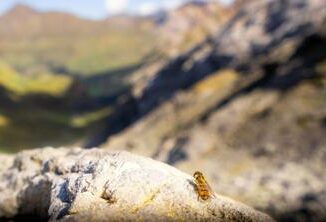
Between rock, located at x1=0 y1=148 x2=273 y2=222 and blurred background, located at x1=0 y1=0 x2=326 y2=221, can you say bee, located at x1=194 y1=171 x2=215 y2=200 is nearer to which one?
rock, located at x1=0 y1=148 x2=273 y2=222

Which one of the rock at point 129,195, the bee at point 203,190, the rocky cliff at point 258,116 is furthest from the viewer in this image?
the rocky cliff at point 258,116

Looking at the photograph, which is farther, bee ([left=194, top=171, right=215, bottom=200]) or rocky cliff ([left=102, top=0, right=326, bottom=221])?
rocky cliff ([left=102, top=0, right=326, bottom=221])

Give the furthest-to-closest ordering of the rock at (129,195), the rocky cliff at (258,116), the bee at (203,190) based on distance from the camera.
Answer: the rocky cliff at (258,116) → the bee at (203,190) → the rock at (129,195)

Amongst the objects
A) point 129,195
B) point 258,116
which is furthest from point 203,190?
point 258,116

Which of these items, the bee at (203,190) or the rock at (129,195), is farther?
the bee at (203,190)

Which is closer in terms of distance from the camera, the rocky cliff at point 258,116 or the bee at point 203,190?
the bee at point 203,190

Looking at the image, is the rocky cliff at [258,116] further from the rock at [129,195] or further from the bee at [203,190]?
the bee at [203,190]

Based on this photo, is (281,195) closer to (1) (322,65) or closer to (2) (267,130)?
(2) (267,130)

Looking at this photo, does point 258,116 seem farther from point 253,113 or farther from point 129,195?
point 129,195

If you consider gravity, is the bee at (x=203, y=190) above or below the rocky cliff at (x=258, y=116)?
below

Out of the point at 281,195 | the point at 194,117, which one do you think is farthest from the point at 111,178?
the point at 194,117

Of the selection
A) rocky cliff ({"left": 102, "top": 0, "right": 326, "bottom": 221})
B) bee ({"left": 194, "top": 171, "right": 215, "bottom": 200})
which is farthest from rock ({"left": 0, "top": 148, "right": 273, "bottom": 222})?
rocky cliff ({"left": 102, "top": 0, "right": 326, "bottom": 221})

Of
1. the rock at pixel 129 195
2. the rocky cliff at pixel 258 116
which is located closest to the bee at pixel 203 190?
the rock at pixel 129 195
